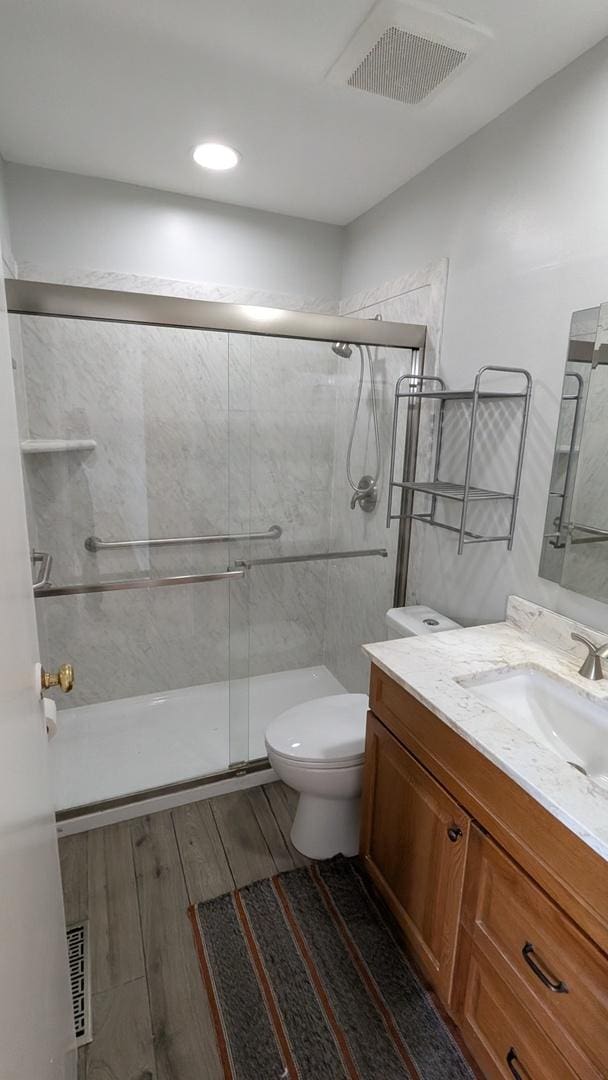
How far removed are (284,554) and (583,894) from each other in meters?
1.84

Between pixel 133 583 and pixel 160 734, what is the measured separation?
0.72 meters

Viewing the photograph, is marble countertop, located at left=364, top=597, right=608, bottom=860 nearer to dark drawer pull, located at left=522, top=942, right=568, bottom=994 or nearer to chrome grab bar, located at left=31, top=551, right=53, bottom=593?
dark drawer pull, located at left=522, top=942, right=568, bottom=994

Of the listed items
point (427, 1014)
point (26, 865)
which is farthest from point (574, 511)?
point (26, 865)

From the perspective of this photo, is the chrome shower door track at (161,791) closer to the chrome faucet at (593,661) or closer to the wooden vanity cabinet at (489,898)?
the wooden vanity cabinet at (489,898)

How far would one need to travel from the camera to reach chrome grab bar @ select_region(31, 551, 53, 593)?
83.7 inches

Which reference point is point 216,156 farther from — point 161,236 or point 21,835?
point 21,835

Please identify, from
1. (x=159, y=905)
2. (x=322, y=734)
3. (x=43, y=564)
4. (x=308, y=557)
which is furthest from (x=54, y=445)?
(x=159, y=905)

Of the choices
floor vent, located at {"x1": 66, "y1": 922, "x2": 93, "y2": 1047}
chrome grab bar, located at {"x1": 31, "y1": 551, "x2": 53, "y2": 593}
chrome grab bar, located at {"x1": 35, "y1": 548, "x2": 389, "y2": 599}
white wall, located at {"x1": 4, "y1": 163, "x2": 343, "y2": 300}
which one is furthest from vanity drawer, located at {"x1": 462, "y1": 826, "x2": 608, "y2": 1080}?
white wall, located at {"x1": 4, "y1": 163, "x2": 343, "y2": 300}

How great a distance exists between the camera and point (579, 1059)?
896 millimetres

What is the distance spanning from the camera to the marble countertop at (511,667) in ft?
3.00

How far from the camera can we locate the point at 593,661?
1317 millimetres

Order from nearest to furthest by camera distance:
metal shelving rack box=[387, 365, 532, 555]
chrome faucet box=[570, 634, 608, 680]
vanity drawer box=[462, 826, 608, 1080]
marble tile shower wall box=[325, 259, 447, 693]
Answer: vanity drawer box=[462, 826, 608, 1080], chrome faucet box=[570, 634, 608, 680], metal shelving rack box=[387, 365, 532, 555], marble tile shower wall box=[325, 259, 447, 693]

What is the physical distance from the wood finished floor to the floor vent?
2 cm

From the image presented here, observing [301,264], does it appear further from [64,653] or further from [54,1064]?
[54,1064]
